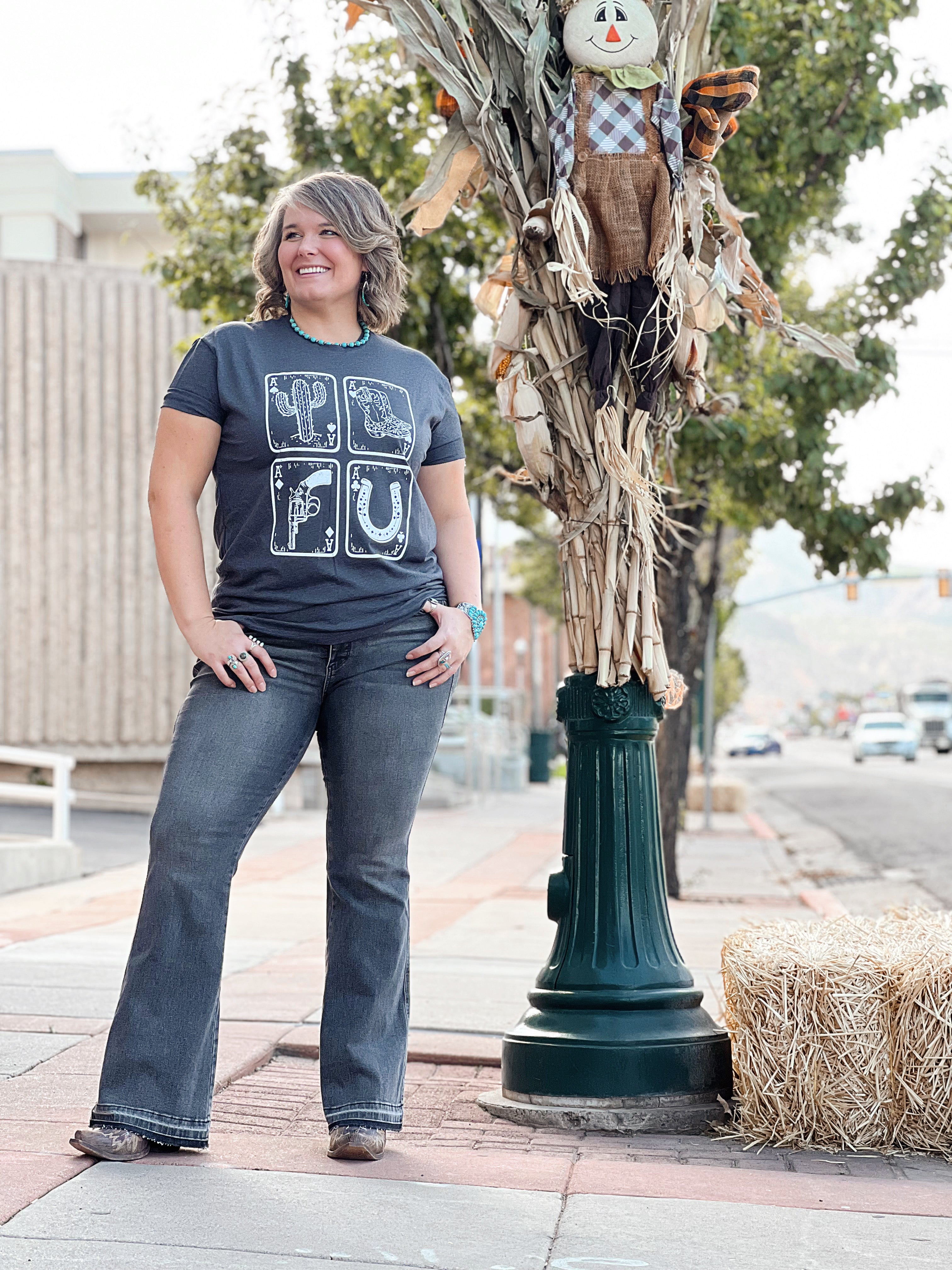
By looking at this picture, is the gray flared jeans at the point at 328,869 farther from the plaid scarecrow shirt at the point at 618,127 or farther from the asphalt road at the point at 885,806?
the asphalt road at the point at 885,806

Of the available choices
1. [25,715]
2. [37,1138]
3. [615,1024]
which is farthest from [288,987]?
[25,715]

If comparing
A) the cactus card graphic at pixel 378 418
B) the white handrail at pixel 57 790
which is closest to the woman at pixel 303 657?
the cactus card graphic at pixel 378 418

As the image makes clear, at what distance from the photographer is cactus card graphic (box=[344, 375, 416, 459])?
2926 mm

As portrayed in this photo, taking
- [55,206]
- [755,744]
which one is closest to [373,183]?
[55,206]

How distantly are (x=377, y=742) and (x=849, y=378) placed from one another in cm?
588

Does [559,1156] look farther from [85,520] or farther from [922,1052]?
[85,520]

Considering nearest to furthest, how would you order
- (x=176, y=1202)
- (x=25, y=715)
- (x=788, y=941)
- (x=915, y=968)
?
(x=176, y=1202) < (x=915, y=968) < (x=788, y=941) < (x=25, y=715)

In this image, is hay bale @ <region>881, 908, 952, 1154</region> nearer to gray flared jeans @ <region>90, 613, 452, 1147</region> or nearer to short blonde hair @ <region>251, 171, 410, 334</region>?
gray flared jeans @ <region>90, 613, 452, 1147</region>

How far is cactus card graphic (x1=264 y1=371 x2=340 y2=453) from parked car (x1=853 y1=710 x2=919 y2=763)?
52.8 m

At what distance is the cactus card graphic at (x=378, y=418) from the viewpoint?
2.93 meters

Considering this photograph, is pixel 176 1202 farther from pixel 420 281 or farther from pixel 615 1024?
pixel 420 281

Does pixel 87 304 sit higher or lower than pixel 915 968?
higher

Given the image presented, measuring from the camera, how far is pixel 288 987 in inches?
206

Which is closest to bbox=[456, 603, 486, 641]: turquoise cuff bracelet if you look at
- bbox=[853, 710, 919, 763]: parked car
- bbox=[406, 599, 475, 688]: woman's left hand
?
bbox=[406, 599, 475, 688]: woman's left hand
